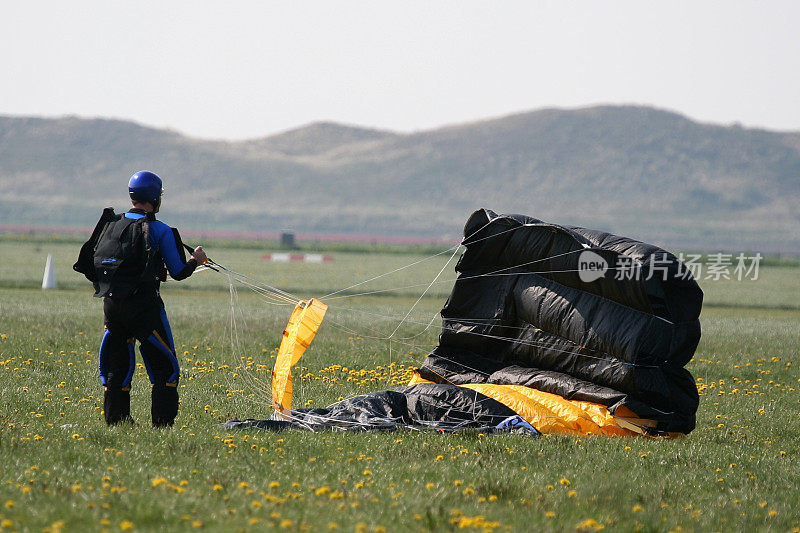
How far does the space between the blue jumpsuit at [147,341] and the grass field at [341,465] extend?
0.91ft

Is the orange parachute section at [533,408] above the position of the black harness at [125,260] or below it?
below

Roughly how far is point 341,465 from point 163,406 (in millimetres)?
2227

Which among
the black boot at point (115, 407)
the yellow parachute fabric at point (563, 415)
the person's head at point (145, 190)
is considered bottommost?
the black boot at point (115, 407)

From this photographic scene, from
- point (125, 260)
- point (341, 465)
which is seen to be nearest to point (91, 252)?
point (125, 260)

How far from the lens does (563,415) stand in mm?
9758

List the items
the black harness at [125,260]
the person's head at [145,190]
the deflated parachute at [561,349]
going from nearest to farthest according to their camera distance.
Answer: the black harness at [125,260] → the person's head at [145,190] → the deflated parachute at [561,349]

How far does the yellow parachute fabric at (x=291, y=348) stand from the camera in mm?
9445

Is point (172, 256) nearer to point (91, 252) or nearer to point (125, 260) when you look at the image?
point (125, 260)

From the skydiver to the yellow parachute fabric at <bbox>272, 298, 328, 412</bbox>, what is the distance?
1.17 m

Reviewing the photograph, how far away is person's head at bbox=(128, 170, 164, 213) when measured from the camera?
8570 mm

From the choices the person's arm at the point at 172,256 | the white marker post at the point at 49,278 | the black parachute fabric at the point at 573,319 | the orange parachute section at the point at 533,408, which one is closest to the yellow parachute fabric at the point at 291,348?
the orange parachute section at the point at 533,408

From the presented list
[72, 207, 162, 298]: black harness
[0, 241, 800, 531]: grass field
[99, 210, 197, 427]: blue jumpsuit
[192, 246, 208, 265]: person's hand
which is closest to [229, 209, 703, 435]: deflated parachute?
[0, 241, 800, 531]: grass field

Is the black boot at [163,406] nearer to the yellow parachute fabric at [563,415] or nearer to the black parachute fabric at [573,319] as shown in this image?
the yellow parachute fabric at [563,415]

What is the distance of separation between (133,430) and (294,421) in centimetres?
169
